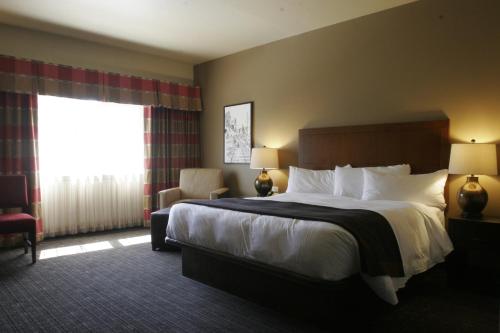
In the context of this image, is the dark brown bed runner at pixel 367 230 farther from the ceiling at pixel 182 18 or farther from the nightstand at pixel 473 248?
the ceiling at pixel 182 18

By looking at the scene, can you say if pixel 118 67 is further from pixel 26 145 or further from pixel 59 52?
pixel 26 145

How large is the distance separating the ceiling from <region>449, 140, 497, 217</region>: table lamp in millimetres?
1713

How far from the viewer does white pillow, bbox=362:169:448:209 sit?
340 cm

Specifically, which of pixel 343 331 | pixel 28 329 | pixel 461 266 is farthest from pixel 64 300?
pixel 461 266

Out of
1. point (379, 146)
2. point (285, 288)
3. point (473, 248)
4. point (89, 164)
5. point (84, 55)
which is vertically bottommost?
point (285, 288)

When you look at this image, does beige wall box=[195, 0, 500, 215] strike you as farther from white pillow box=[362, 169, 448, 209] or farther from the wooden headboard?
white pillow box=[362, 169, 448, 209]

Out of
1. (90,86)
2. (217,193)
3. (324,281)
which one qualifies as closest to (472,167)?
(324,281)

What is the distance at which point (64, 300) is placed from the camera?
2.91 meters

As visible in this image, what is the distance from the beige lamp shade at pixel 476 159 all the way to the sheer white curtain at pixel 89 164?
14.5 ft

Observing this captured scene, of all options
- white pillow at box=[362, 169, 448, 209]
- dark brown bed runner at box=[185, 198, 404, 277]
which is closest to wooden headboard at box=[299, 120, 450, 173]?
white pillow at box=[362, 169, 448, 209]

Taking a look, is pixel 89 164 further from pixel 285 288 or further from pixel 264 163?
pixel 285 288

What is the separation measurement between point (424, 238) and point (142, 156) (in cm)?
431

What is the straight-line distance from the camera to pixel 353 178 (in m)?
3.95

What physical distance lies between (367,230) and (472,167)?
4.57ft
